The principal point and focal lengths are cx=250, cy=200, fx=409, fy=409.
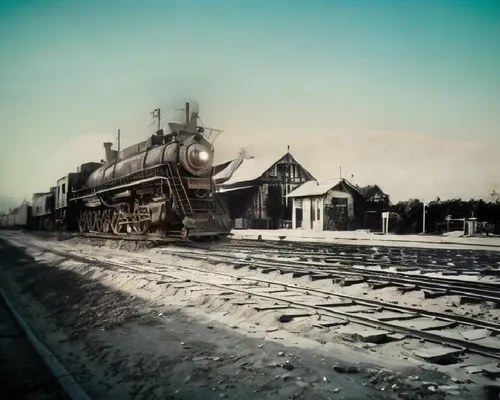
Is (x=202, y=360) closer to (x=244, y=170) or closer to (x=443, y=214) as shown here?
(x=443, y=214)

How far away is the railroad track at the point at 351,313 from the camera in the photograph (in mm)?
4680

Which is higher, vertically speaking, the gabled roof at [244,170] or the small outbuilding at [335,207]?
the gabled roof at [244,170]

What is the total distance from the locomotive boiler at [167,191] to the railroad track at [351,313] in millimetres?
5994

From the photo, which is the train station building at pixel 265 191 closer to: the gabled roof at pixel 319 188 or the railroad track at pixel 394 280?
the gabled roof at pixel 319 188

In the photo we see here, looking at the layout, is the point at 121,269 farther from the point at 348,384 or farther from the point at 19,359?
the point at 348,384

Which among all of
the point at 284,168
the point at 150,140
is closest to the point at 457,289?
the point at 150,140

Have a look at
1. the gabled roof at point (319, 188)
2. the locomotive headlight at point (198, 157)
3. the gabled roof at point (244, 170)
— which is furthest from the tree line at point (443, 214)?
the locomotive headlight at point (198, 157)

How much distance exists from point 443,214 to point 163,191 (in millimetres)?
19997

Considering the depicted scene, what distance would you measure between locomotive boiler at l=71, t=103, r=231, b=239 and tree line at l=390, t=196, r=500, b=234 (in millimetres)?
15520

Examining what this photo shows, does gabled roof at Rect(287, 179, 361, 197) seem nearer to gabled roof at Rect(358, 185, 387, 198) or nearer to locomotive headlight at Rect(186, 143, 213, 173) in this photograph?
gabled roof at Rect(358, 185, 387, 198)

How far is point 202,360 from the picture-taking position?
4395 millimetres

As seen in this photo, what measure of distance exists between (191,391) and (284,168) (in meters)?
35.1

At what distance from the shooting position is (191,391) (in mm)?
3701

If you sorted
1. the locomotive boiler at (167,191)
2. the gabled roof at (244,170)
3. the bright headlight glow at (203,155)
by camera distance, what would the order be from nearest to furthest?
the locomotive boiler at (167,191) → the bright headlight glow at (203,155) → the gabled roof at (244,170)
